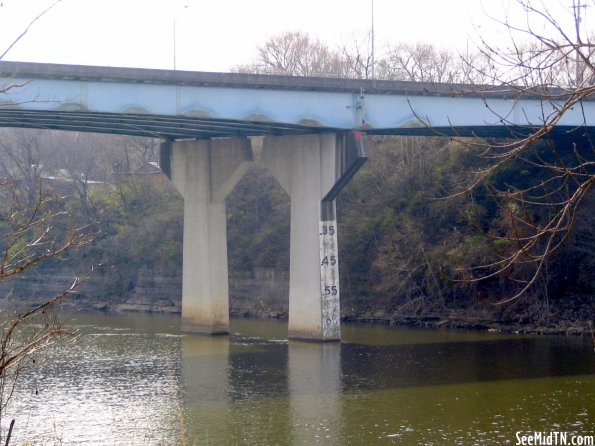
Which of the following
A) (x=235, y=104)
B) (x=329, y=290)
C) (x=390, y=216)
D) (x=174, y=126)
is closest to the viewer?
(x=235, y=104)

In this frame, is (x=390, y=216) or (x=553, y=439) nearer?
(x=553, y=439)

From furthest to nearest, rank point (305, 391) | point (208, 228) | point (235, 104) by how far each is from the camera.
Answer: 1. point (208, 228)
2. point (235, 104)
3. point (305, 391)

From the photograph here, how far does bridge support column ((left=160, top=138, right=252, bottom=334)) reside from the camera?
36.2 metres

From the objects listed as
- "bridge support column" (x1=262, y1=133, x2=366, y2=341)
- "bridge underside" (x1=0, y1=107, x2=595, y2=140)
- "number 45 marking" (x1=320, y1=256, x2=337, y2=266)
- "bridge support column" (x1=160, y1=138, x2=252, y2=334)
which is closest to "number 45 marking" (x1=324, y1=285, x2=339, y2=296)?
"bridge support column" (x1=262, y1=133, x2=366, y2=341)

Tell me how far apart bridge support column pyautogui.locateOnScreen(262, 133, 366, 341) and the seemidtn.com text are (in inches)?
638

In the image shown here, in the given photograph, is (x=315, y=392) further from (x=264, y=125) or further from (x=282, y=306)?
(x=282, y=306)

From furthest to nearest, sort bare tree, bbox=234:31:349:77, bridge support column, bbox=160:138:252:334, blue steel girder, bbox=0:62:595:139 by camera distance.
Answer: bare tree, bbox=234:31:349:77 < bridge support column, bbox=160:138:252:334 < blue steel girder, bbox=0:62:595:139

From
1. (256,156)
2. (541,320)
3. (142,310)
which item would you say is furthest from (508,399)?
(256,156)

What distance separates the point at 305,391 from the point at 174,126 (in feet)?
45.4

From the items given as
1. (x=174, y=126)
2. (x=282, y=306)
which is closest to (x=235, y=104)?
(x=174, y=126)

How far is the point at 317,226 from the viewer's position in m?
32.6

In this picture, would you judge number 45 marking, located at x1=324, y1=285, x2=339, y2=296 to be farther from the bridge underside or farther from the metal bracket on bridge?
the bridge underside

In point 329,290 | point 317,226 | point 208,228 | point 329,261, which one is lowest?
point 329,290

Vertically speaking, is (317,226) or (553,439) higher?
(317,226)
